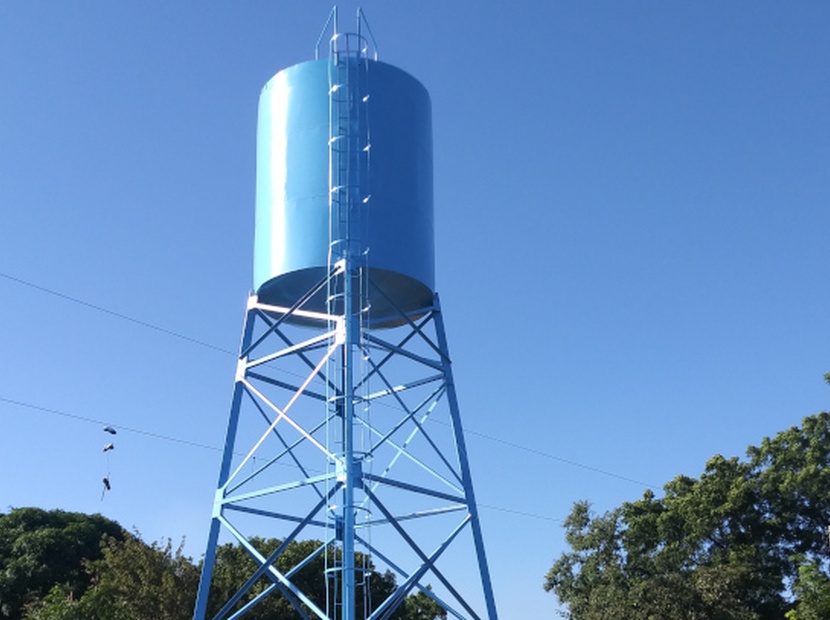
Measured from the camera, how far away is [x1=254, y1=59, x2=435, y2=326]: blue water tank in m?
18.5

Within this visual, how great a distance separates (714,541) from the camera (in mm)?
34812

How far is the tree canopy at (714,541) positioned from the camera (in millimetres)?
31969

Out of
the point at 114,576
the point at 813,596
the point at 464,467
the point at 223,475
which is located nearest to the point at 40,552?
the point at 114,576

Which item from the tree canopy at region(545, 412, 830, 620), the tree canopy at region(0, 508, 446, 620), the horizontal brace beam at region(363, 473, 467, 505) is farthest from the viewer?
the tree canopy at region(545, 412, 830, 620)

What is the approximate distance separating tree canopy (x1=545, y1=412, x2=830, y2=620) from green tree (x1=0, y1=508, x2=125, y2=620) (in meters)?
15.7

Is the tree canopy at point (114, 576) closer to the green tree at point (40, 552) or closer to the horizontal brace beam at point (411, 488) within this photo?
the green tree at point (40, 552)

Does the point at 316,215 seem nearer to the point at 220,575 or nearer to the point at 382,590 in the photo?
the point at 220,575

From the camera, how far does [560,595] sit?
35.1 metres

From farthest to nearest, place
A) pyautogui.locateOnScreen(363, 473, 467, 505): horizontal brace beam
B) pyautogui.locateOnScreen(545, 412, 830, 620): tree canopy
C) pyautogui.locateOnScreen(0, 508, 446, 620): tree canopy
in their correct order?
pyautogui.locateOnScreen(545, 412, 830, 620): tree canopy
pyautogui.locateOnScreen(0, 508, 446, 620): tree canopy
pyautogui.locateOnScreen(363, 473, 467, 505): horizontal brace beam

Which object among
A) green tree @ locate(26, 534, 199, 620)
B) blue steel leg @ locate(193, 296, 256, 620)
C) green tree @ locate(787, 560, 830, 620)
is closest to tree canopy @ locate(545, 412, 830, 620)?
green tree @ locate(787, 560, 830, 620)

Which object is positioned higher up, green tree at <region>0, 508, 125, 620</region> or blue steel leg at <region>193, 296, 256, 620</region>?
green tree at <region>0, 508, 125, 620</region>

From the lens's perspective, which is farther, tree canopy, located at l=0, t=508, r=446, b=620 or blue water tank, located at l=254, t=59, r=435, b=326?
tree canopy, located at l=0, t=508, r=446, b=620

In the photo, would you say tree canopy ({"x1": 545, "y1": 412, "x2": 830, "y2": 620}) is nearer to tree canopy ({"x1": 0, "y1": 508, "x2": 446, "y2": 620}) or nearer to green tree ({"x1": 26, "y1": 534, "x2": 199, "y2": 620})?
tree canopy ({"x1": 0, "y1": 508, "x2": 446, "y2": 620})

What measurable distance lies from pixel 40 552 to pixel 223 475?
21292 millimetres
